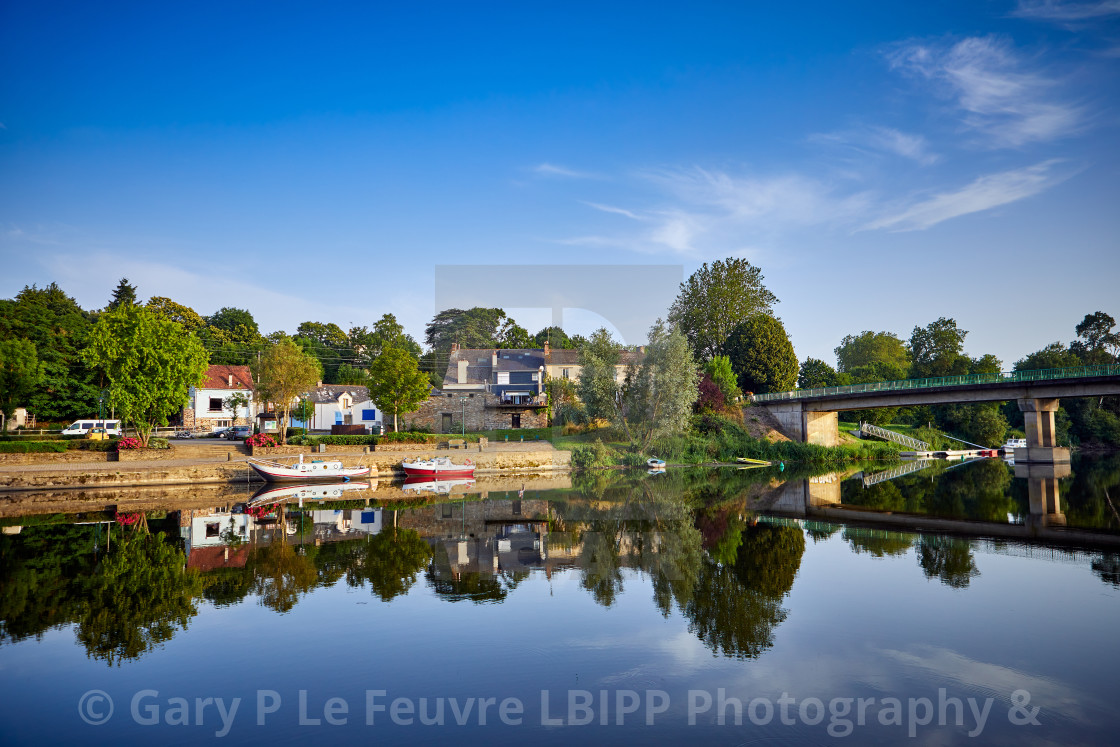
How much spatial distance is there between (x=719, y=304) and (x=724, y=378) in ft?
52.1

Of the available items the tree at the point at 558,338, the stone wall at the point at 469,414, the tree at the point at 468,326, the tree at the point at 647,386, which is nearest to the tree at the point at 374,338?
the tree at the point at 468,326

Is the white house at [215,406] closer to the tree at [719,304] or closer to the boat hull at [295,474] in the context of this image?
the boat hull at [295,474]

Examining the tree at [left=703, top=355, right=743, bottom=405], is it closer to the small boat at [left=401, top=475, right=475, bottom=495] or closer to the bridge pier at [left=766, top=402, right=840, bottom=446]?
the bridge pier at [left=766, top=402, right=840, bottom=446]

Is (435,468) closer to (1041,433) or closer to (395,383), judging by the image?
(395,383)

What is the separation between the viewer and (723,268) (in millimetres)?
73625

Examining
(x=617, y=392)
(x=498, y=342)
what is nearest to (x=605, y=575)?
(x=617, y=392)

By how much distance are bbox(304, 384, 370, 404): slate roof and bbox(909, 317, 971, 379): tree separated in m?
68.4

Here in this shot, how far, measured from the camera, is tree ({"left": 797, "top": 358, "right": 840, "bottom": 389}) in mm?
75188

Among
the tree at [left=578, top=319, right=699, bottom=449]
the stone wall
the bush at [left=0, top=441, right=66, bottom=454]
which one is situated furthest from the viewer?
the stone wall

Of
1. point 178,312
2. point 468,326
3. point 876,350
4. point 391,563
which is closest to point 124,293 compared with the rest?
point 178,312

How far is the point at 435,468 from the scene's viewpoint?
36906 mm

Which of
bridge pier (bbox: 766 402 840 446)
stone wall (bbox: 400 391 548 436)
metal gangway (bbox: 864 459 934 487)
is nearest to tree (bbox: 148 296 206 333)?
stone wall (bbox: 400 391 548 436)

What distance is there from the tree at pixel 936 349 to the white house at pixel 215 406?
258ft

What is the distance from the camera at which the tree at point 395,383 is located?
148ft
